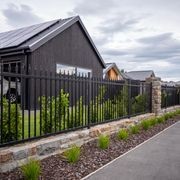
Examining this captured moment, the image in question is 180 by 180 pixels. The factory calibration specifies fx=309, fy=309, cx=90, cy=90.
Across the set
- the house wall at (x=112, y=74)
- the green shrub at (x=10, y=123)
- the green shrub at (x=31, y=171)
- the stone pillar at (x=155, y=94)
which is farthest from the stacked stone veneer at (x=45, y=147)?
the house wall at (x=112, y=74)

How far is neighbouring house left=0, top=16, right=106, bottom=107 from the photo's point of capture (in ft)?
49.6

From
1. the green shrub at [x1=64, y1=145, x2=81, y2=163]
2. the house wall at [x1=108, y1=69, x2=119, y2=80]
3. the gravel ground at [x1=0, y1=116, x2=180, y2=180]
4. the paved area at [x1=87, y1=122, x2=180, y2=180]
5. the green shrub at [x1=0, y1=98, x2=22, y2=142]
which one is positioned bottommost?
the paved area at [x1=87, y1=122, x2=180, y2=180]

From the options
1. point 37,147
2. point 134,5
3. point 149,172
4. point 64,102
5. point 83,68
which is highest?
point 134,5

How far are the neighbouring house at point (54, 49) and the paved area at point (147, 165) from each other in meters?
6.46

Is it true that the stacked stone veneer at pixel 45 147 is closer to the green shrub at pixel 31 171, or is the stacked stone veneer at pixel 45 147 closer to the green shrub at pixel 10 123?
the green shrub at pixel 10 123

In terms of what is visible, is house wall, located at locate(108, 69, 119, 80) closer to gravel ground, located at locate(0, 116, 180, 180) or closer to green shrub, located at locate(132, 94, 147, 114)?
green shrub, located at locate(132, 94, 147, 114)

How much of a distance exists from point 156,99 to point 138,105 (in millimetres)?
1762

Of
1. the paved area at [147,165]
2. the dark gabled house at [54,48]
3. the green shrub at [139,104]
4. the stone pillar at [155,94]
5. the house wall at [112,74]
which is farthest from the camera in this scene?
the house wall at [112,74]

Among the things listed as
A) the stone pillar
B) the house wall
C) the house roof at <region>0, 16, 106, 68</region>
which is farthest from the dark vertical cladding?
the house wall

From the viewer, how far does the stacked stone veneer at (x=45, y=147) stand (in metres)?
5.18

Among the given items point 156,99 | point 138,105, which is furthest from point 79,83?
point 156,99

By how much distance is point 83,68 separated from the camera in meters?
19.5

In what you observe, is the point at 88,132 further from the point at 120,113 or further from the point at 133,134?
the point at 120,113

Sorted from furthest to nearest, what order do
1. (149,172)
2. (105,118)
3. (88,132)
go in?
1. (105,118)
2. (88,132)
3. (149,172)
